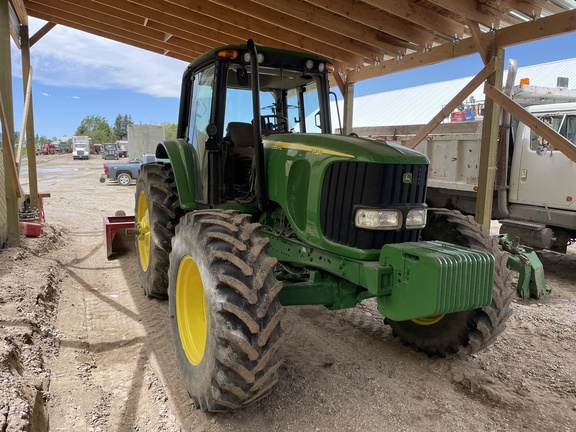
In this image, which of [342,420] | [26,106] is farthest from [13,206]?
[342,420]

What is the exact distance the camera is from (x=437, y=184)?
8289 mm

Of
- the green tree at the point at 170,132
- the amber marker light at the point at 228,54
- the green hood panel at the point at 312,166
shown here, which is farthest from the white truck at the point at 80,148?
the green hood panel at the point at 312,166

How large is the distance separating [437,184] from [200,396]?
6.54 metres

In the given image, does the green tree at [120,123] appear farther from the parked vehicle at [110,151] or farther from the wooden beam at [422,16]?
the wooden beam at [422,16]

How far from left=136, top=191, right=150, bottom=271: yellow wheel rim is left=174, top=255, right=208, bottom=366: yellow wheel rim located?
224 cm

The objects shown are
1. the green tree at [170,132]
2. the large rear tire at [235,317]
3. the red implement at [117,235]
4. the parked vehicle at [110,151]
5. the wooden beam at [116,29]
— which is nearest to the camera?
the large rear tire at [235,317]

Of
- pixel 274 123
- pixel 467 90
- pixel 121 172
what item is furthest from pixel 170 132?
pixel 274 123

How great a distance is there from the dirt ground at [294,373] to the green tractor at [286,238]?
280mm

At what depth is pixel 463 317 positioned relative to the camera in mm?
3465

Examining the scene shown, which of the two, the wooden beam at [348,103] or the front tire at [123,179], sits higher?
the wooden beam at [348,103]

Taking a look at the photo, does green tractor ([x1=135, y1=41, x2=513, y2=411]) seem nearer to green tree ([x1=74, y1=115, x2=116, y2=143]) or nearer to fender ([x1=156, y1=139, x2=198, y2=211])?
fender ([x1=156, y1=139, x2=198, y2=211])

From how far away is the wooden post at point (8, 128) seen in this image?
6.12 m

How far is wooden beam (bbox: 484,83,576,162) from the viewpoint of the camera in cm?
505

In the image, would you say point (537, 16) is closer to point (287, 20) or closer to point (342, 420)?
point (287, 20)
